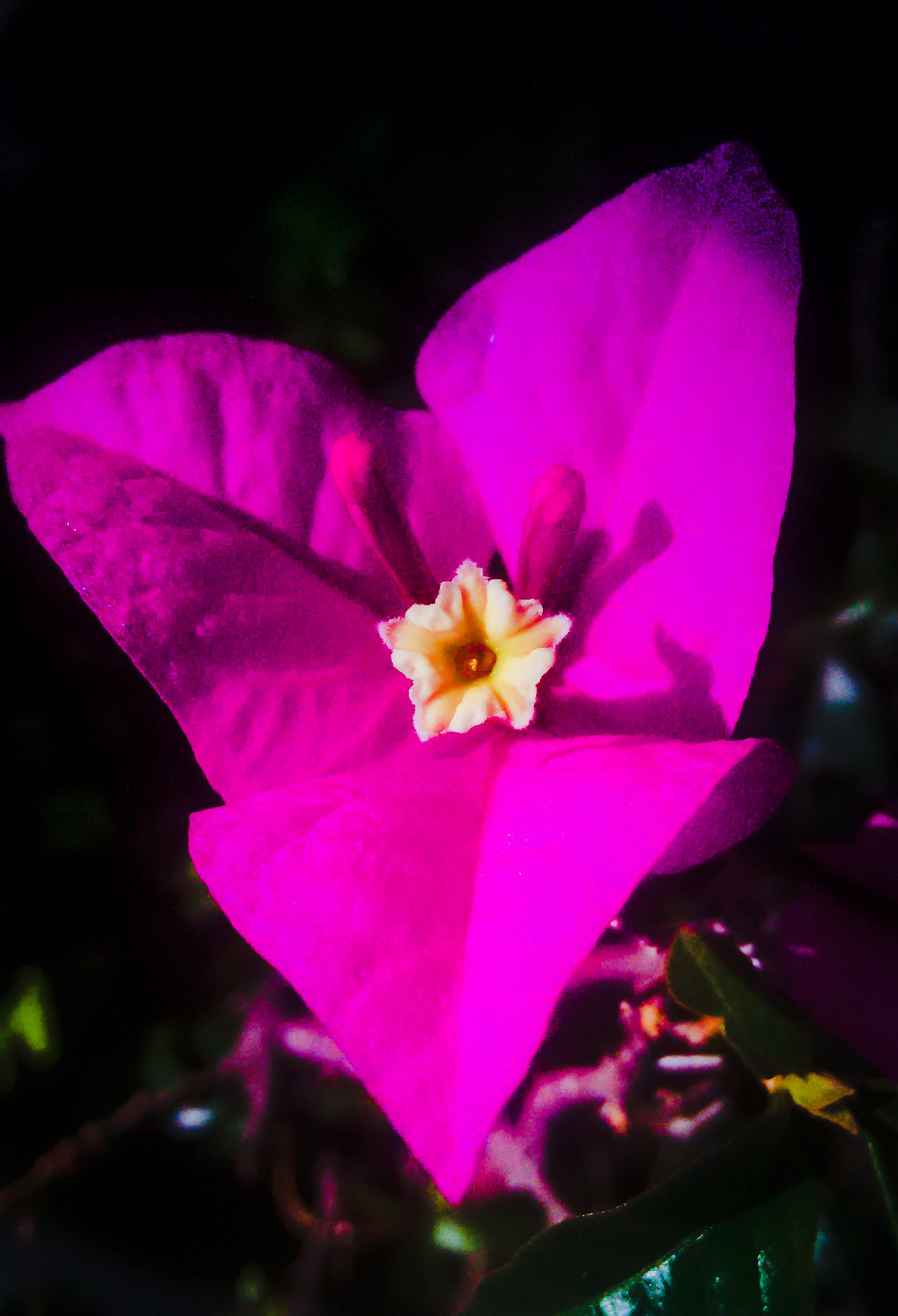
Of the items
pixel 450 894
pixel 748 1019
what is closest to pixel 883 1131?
pixel 748 1019

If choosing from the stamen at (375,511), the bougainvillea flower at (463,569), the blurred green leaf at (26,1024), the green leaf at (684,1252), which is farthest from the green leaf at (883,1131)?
the blurred green leaf at (26,1024)

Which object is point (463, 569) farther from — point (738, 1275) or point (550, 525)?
point (738, 1275)

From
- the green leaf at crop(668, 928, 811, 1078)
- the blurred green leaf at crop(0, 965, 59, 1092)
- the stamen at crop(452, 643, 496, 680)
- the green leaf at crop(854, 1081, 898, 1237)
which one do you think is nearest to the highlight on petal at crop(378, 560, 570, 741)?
the stamen at crop(452, 643, 496, 680)

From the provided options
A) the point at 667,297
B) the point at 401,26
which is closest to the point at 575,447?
the point at 667,297

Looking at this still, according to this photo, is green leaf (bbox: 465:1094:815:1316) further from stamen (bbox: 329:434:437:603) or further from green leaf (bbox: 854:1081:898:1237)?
stamen (bbox: 329:434:437:603)

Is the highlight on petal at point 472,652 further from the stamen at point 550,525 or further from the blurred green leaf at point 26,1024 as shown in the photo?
the blurred green leaf at point 26,1024

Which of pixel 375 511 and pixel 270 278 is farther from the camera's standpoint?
pixel 270 278
